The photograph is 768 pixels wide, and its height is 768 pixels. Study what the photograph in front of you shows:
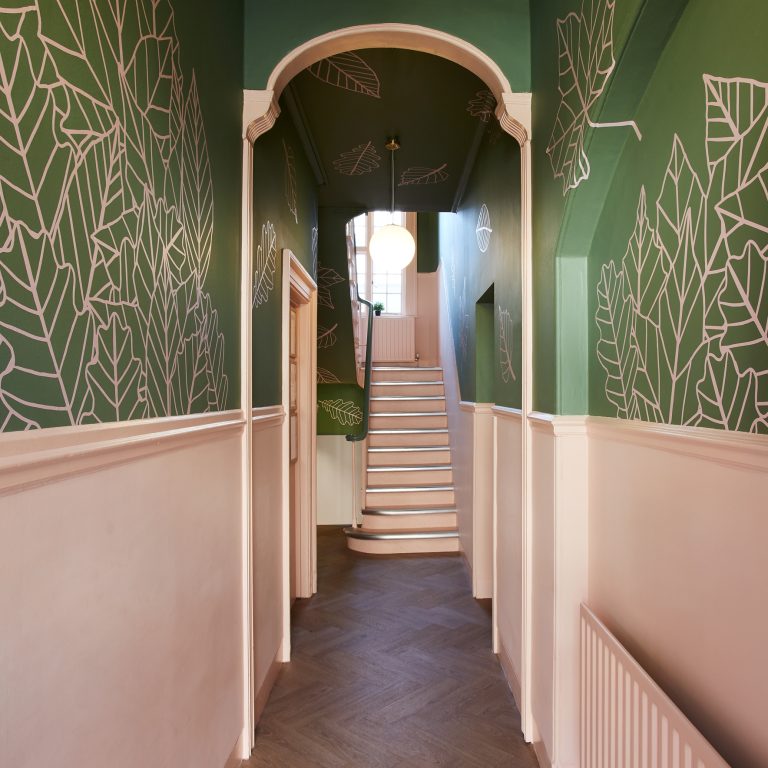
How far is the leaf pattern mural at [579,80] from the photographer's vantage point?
1.52 m

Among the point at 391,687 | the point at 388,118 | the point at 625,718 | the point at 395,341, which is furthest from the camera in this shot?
the point at 395,341

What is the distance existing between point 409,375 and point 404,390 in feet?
1.45

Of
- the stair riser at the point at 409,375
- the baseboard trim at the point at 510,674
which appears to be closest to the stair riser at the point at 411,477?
the stair riser at the point at 409,375

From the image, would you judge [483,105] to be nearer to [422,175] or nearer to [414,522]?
[422,175]

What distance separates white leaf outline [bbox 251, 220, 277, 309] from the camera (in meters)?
2.38

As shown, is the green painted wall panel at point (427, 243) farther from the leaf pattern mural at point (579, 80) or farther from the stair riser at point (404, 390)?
the leaf pattern mural at point (579, 80)

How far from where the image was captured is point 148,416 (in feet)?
4.21

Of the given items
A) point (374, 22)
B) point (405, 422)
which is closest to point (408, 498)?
point (405, 422)

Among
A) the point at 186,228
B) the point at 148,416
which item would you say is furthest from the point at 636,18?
the point at 148,416

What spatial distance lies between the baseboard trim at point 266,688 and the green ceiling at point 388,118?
2.87 meters

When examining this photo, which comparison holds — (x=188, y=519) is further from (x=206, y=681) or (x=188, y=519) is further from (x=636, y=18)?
(x=636, y=18)

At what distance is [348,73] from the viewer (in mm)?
2705

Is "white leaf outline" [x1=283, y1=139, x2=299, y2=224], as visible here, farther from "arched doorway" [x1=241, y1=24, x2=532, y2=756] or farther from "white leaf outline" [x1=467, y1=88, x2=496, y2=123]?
"white leaf outline" [x1=467, y1=88, x2=496, y2=123]

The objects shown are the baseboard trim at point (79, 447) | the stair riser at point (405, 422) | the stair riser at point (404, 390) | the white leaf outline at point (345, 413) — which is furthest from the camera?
the stair riser at point (404, 390)
